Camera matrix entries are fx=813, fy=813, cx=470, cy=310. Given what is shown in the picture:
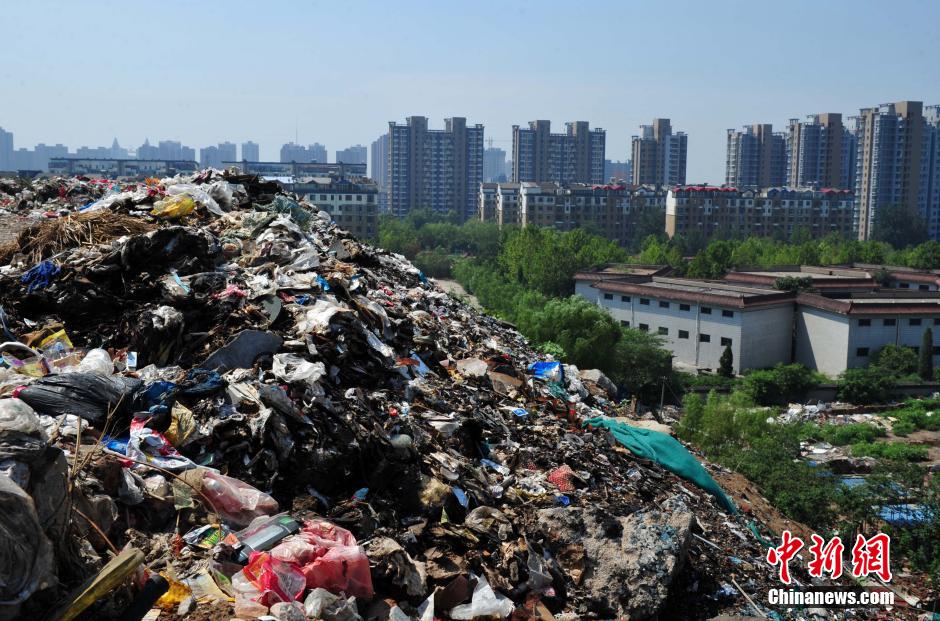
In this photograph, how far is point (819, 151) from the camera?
226ft

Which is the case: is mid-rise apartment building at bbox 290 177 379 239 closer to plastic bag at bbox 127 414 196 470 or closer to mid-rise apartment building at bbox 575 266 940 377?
mid-rise apartment building at bbox 575 266 940 377

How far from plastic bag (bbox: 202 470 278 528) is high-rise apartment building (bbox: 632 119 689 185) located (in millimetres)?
68617

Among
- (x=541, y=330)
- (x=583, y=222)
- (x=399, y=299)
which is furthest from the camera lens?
(x=583, y=222)

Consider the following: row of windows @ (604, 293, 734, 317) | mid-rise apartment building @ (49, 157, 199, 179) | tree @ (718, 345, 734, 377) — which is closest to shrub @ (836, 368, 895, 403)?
tree @ (718, 345, 734, 377)

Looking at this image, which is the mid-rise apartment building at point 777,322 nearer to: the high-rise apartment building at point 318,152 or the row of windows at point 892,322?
the row of windows at point 892,322

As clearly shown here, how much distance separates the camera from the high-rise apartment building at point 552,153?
73.4 m

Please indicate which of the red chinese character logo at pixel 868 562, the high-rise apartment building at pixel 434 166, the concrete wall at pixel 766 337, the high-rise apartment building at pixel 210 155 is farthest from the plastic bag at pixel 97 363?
the high-rise apartment building at pixel 210 155

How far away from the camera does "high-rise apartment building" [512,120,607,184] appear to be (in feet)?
241

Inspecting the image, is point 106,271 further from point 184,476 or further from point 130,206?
point 184,476

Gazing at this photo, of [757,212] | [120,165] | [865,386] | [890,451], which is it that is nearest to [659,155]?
[757,212]

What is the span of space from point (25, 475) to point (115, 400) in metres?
1.45

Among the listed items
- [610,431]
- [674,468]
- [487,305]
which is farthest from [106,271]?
[487,305]

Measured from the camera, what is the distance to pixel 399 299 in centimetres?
802

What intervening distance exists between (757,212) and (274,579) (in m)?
57.9
